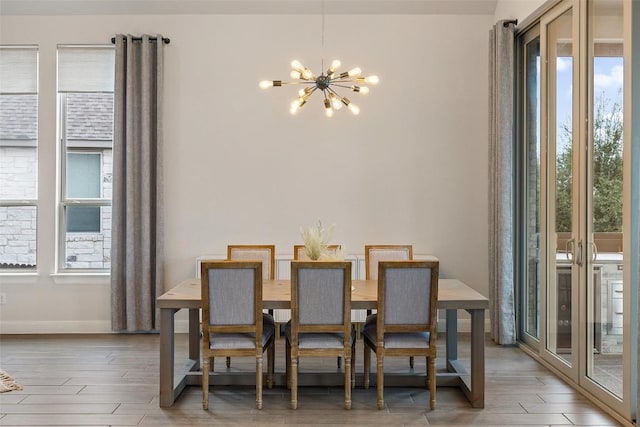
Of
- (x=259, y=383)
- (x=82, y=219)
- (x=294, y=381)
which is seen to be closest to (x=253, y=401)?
(x=259, y=383)

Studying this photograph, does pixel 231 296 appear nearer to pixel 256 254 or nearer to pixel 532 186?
pixel 256 254

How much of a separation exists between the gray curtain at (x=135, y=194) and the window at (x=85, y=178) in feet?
1.03

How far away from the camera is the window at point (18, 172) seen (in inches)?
222

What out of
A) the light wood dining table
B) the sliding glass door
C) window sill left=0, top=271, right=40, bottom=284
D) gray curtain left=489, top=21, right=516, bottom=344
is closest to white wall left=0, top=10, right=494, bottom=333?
window sill left=0, top=271, right=40, bottom=284

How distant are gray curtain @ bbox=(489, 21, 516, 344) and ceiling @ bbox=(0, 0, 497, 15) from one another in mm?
544

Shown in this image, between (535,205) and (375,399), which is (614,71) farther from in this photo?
(375,399)

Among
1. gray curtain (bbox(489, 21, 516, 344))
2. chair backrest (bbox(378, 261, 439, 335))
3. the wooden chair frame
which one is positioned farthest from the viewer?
gray curtain (bbox(489, 21, 516, 344))

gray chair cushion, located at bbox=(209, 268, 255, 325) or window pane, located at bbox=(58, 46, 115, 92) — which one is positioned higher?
window pane, located at bbox=(58, 46, 115, 92)

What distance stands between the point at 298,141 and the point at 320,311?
256 centimetres

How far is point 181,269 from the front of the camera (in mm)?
5641

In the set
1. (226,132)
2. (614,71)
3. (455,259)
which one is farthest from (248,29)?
(614,71)

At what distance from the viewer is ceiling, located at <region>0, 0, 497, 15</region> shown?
5484 millimetres

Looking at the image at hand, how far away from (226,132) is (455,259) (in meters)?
2.61

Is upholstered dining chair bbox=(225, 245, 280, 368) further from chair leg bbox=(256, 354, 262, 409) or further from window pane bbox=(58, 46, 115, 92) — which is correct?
window pane bbox=(58, 46, 115, 92)
